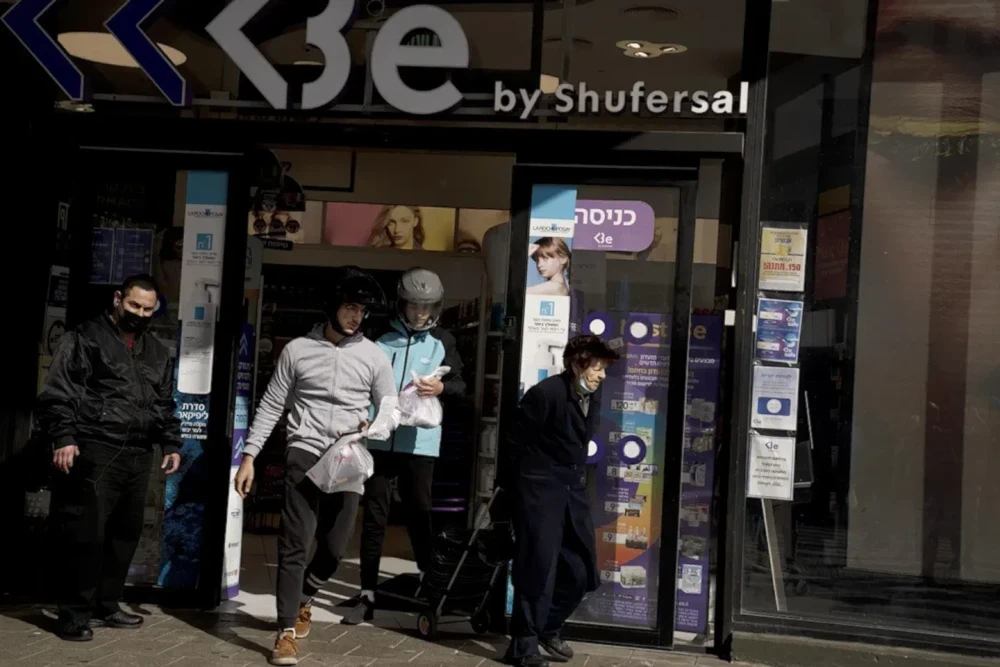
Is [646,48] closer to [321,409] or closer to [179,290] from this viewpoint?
[321,409]

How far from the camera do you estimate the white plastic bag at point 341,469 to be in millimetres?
6242

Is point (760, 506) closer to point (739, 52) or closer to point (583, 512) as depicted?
point (583, 512)

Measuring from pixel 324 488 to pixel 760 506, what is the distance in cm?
236

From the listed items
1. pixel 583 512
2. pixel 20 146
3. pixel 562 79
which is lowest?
pixel 583 512

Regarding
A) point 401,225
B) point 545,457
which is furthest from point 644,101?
point 401,225

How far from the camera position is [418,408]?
7109 millimetres

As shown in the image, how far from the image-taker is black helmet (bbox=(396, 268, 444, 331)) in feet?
23.9

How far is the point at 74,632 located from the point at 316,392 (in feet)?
5.65

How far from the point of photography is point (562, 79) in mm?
7020

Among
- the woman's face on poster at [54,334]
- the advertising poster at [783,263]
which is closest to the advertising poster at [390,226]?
the woman's face on poster at [54,334]

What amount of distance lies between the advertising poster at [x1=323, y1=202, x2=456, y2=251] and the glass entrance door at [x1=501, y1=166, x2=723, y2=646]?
3.80m

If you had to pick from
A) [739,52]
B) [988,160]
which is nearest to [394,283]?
[739,52]

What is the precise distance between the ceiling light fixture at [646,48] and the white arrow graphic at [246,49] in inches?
75.6

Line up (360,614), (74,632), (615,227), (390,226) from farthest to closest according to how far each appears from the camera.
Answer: (390,226) < (360,614) < (615,227) < (74,632)
